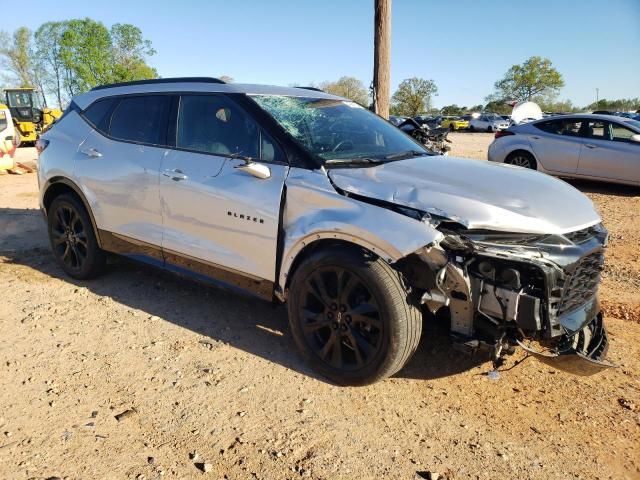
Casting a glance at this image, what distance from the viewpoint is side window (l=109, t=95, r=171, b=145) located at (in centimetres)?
417

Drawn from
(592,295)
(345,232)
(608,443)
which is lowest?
(608,443)

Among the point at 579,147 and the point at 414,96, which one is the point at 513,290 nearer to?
the point at 579,147

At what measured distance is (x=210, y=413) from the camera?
2891 millimetres

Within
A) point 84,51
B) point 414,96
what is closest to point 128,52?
point 84,51

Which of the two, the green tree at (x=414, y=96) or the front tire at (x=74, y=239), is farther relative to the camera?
the green tree at (x=414, y=96)

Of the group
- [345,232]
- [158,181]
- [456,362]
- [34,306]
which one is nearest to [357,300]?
[345,232]

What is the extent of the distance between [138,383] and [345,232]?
63.3 inches

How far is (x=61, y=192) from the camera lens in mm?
4965

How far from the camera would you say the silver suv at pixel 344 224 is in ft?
8.99

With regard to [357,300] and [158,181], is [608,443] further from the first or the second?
[158,181]

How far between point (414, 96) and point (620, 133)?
55512mm

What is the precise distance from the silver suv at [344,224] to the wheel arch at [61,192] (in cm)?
16

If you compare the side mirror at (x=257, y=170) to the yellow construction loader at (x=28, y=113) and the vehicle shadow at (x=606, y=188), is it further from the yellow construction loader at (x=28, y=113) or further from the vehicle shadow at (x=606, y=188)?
the yellow construction loader at (x=28, y=113)

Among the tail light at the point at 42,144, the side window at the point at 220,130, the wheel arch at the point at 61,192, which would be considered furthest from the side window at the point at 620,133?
the tail light at the point at 42,144
